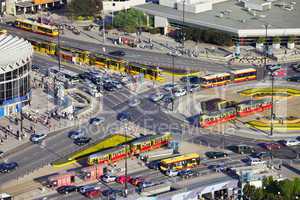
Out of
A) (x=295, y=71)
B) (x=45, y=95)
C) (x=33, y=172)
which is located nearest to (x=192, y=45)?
(x=295, y=71)

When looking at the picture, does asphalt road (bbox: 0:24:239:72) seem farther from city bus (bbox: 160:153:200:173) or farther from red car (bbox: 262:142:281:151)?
city bus (bbox: 160:153:200:173)

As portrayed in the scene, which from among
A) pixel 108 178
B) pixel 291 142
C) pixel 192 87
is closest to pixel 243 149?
pixel 291 142

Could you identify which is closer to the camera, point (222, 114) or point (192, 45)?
point (222, 114)

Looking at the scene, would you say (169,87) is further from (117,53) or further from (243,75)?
(117,53)

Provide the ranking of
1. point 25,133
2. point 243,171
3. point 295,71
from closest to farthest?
point 243,171
point 25,133
point 295,71

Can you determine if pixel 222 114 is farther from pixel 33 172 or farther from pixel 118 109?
pixel 33 172

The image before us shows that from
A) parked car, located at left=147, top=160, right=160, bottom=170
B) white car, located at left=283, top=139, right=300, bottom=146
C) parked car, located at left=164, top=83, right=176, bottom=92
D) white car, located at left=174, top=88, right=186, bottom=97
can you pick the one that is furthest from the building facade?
white car, located at left=283, top=139, right=300, bottom=146

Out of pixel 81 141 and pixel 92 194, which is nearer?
pixel 92 194
